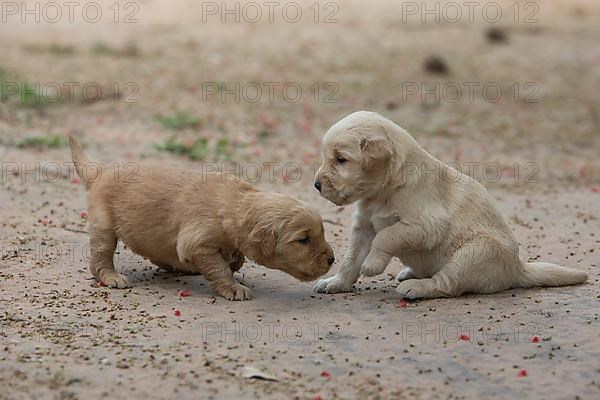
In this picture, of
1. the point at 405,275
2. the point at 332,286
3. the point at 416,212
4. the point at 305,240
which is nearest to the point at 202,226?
the point at 305,240

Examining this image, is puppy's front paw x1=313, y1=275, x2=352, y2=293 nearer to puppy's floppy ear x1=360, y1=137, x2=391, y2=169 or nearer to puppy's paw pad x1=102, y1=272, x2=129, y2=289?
puppy's floppy ear x1=360, y1=137, x2=391, y2=169

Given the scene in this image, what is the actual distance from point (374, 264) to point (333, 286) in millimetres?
555

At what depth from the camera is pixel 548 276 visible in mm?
6961

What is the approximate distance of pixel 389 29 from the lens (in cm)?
1997

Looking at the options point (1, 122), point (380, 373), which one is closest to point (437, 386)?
point (380, 373)

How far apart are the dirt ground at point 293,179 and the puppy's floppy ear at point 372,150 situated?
3.28ft

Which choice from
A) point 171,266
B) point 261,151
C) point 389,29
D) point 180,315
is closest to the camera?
point 180,315

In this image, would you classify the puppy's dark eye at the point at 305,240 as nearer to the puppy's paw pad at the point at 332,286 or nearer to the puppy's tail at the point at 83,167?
the puppy's paw pad at the point at 332,286

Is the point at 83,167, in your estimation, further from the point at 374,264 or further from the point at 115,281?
the point at 374,264

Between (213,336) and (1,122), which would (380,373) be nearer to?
(213,336)

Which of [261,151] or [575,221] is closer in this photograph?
[575,221]

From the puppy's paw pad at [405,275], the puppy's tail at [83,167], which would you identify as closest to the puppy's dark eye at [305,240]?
the puppy's paw pad at [405,275]

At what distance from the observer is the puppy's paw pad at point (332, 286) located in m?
6.98

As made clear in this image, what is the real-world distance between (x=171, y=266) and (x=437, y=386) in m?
2.75
